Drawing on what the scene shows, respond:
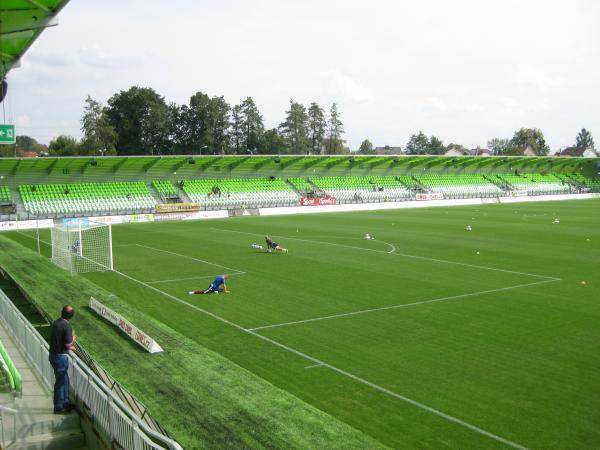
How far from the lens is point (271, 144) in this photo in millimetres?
112375

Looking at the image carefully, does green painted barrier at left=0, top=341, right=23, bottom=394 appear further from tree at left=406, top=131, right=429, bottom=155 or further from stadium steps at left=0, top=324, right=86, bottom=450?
tree at left=406, top=131, right=429, bottom=155

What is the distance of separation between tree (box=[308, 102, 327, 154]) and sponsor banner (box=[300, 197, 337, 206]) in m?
61.0

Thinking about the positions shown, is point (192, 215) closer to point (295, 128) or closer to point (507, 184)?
point (507, 184)

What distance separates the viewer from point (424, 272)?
76.2 ft

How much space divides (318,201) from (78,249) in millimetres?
40670

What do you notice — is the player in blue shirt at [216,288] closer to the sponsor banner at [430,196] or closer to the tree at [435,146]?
the sponsor banner at [430,196]

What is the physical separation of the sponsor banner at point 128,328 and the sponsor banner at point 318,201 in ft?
156

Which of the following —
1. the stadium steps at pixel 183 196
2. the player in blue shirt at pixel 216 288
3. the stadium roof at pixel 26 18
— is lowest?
the player in blue shirt at pixel 216 288

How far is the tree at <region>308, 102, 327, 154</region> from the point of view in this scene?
12500 centimetres

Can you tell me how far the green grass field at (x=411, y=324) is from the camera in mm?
9633

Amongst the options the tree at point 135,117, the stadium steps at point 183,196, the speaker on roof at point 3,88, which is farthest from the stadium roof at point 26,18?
the tree at point 135,117

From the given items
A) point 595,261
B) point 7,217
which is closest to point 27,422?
point 595,261

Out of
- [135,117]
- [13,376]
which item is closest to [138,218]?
[13,376]

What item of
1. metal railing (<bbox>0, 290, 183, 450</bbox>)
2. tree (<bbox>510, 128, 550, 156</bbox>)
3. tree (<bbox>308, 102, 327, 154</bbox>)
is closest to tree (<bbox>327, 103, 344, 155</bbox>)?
tree (<bbox>308, 102, 327, 154</bbox>)
